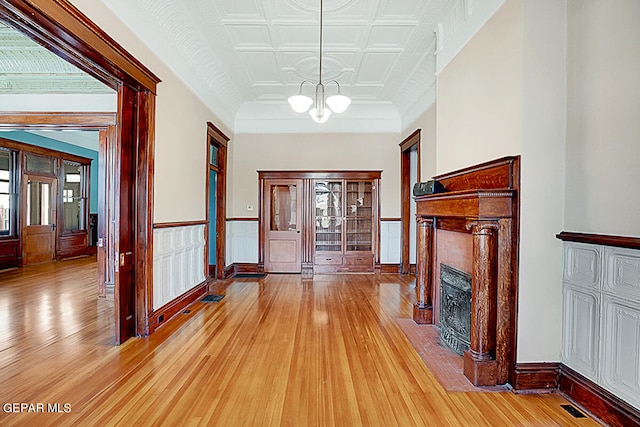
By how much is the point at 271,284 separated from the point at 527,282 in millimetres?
4510

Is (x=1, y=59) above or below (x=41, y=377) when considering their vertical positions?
above

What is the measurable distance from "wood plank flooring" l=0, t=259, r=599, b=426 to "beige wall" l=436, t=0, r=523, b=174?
1879mm

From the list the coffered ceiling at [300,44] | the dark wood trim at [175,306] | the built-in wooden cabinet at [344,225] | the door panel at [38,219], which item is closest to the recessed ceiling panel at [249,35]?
the coffered ceiling at [300,44]

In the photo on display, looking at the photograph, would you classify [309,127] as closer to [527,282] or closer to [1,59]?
[1,59]

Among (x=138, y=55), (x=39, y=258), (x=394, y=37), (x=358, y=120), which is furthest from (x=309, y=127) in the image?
(x=39, y=258)

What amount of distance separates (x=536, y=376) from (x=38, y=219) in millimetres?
10145

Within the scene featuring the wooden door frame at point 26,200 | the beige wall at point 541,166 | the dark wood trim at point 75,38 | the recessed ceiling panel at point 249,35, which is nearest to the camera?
the dark wood trim at point 75,38

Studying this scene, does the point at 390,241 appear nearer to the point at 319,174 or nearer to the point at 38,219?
the point at 319,174

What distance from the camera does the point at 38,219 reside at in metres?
8.29

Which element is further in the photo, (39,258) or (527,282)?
(39,258)

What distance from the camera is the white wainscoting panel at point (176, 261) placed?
12.7 ft

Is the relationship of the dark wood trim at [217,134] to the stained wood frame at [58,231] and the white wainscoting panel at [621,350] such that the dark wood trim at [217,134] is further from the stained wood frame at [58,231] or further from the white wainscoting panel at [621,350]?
the white wainscoting panel at [621,350]

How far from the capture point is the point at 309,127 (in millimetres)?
7504

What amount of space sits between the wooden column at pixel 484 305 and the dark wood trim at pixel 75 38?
322 cm
